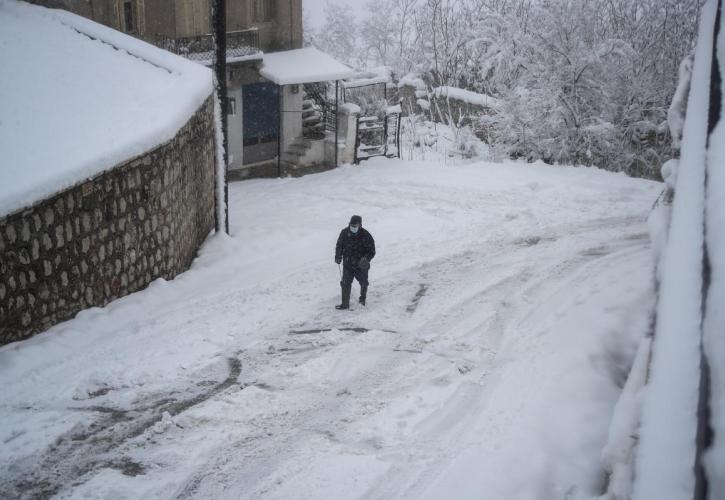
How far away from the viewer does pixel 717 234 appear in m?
3.21

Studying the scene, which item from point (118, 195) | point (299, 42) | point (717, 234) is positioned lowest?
point (118, 195)

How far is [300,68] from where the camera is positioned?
2045 cm

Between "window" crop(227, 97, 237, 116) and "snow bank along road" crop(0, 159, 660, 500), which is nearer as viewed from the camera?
"snow bank along road" crop(0, 159, 660, 500)

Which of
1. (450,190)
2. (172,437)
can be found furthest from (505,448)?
(450,190)

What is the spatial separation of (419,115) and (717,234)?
28258 millimetres

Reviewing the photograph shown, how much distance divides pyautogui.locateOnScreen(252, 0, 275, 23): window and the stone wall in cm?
1097

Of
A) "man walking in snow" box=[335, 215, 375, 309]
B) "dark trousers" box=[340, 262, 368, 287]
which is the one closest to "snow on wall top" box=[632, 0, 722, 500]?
"man walking in snow" box=[335, 215, 375, 309]

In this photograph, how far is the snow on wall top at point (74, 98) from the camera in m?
7.89

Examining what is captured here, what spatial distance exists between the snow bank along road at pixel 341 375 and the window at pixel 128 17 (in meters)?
9.57

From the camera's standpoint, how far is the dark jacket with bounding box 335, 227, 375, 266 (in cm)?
913

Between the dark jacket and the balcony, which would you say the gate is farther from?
the dark jacket

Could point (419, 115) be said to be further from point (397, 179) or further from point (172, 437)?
point (172, 437)

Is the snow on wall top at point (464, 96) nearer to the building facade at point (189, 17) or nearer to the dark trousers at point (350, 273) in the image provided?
the building facade at point (189, 17)

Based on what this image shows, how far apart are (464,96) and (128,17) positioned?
52.3 ft
